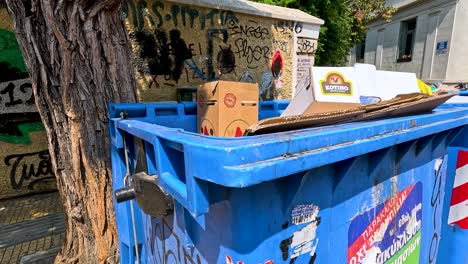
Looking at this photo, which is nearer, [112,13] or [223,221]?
[223,221]

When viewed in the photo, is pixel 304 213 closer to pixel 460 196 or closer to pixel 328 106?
pixel 328 106

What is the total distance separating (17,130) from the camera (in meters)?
4.06

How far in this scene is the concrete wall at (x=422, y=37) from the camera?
13469 mm

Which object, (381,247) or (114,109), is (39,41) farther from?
(381,247)

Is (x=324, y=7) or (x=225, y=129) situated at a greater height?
(x=324, y=7)

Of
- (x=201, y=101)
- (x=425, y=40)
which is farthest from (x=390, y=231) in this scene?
(x=425, y=40)

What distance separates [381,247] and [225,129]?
1.18 m

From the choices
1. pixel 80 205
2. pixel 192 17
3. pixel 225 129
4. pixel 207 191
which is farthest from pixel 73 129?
pixel 192 17

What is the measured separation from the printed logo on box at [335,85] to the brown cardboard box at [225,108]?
0.72 meters

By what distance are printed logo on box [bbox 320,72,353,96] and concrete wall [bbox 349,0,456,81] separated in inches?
600

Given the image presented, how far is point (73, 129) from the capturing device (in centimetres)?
185

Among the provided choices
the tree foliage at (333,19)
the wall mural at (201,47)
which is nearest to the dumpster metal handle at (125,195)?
the wall mural at (201,47)

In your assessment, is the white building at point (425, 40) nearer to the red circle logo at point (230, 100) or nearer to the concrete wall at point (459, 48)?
the concrete wall at point (459, 48)

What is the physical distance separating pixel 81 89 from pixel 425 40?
56.0ft
